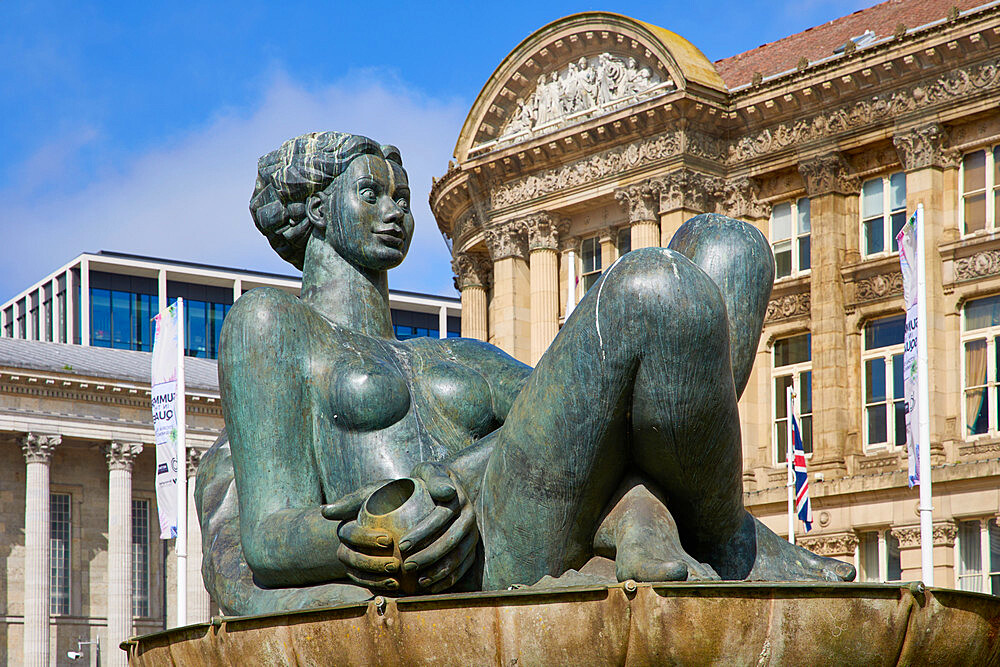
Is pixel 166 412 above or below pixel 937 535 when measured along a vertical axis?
above

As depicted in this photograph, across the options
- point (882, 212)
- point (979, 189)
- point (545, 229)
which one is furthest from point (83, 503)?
point (979, 189)

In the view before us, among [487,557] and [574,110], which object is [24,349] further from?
[487,557]

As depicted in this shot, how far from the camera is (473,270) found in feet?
149

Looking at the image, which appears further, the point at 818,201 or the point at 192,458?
the point at 192,458

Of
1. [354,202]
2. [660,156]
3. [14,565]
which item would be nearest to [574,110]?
[660,156]

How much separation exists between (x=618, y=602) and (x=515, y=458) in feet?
1.69

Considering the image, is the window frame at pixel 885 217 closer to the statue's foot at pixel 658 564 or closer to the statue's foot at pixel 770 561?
the statue's foot at pixel 770 561

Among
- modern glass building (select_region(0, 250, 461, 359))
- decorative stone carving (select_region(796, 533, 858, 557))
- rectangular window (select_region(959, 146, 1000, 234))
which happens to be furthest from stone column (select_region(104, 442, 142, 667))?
rectangular window (select_region(959, 146, 1000, 234))

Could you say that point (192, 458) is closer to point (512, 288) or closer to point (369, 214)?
point (512, 288)

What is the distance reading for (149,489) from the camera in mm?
63562

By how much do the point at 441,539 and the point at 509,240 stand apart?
3874 centimetres

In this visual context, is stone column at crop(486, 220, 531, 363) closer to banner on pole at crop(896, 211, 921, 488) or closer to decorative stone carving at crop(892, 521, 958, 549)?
decorative stone carving at crop(892, 521, 958, 549)

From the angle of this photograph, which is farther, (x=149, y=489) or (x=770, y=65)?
(x=149, y=489)

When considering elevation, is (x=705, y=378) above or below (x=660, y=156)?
below
